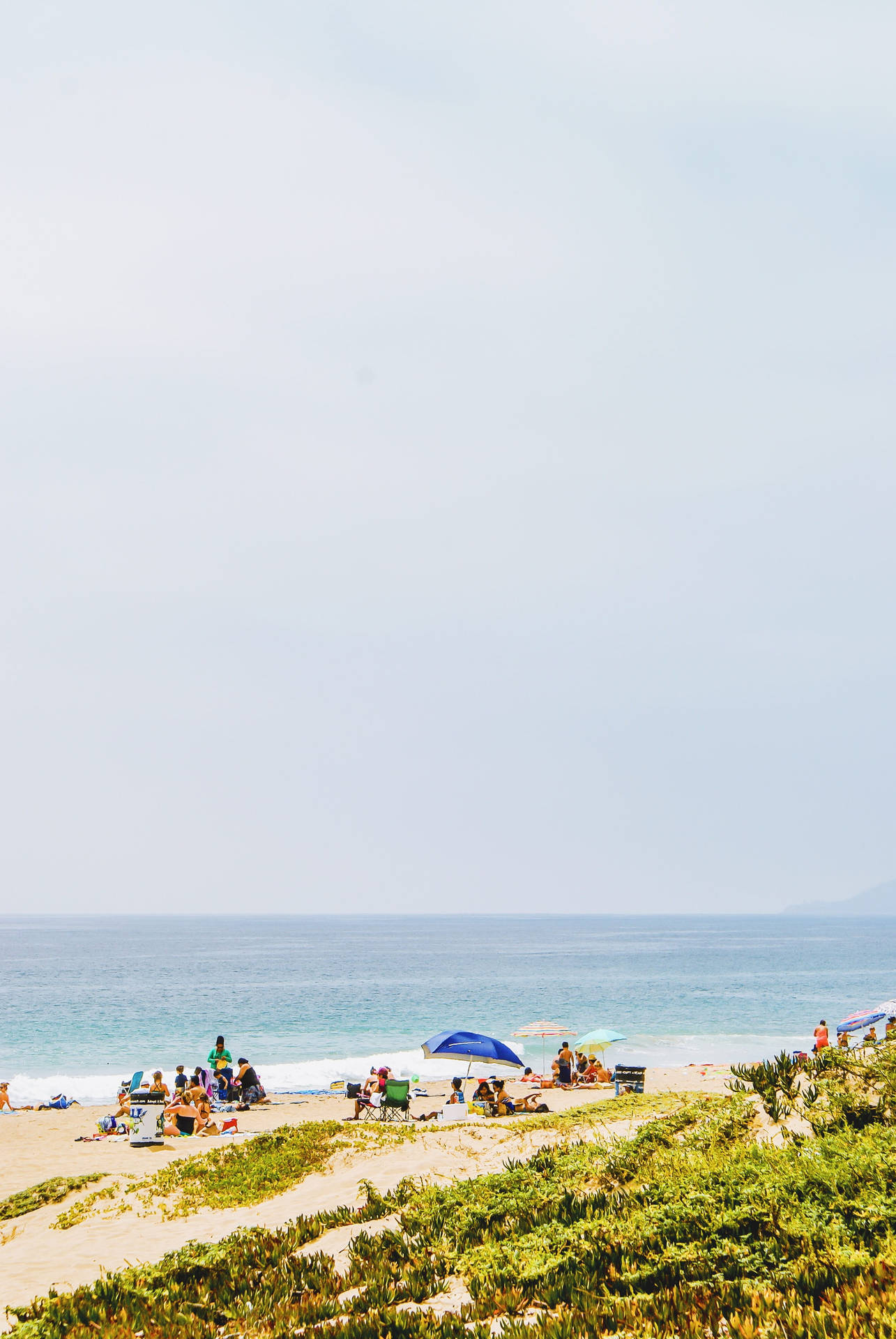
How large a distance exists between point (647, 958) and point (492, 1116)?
91.0 meters

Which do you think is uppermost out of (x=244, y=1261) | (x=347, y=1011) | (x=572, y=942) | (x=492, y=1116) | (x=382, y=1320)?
(x=382, y=1320)

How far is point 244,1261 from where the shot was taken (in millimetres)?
7277

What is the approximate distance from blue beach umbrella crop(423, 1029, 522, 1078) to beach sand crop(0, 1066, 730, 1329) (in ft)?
10.5

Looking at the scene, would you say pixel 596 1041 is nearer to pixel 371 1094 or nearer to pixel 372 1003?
pixel 371 1094

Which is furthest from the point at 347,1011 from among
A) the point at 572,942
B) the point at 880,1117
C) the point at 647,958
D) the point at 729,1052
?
the point at 572,942

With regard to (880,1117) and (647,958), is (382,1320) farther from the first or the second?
(647,958)

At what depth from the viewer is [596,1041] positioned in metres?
26.9

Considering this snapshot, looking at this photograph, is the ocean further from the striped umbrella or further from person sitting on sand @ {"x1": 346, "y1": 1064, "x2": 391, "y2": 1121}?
person sitting on sand @ {"x1": 346, "y1": 1064, "x2": 391, "y2": 1121}

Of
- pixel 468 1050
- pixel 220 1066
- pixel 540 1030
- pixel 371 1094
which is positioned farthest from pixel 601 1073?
pixel 220 1066

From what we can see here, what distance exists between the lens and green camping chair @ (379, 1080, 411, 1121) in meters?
19.8

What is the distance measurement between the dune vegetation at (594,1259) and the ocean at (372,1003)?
2427 centimetres

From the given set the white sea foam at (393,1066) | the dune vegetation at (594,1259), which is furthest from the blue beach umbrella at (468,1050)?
the dune vegetation at (594,1259)

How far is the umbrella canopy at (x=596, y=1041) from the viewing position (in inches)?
1058

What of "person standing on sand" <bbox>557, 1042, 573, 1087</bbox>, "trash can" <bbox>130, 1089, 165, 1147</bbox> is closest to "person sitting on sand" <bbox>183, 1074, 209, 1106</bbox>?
"trash can" <bbox>130, 1089, 165, 1147</bbox>
